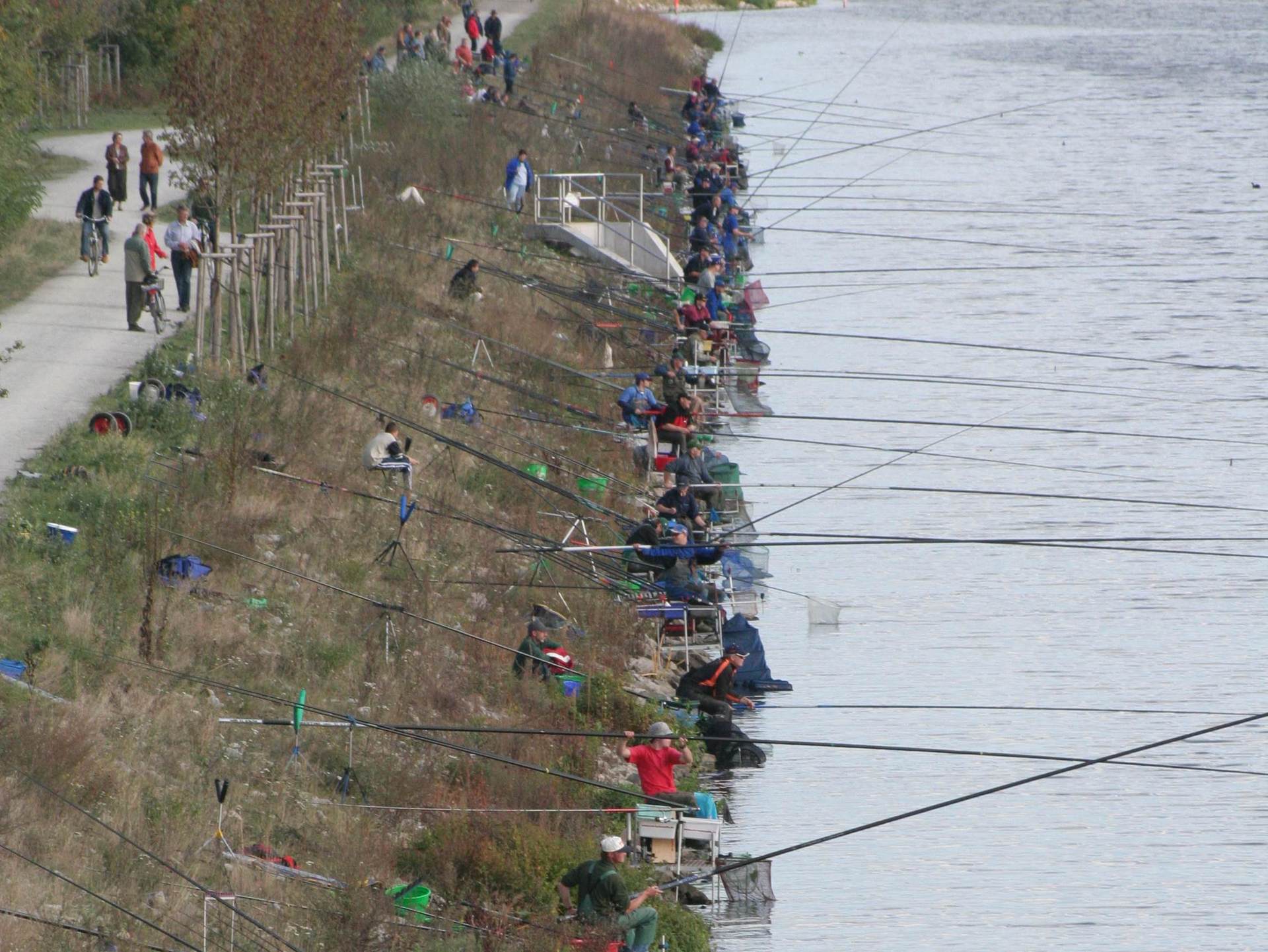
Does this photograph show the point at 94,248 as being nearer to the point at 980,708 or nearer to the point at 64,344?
the point at 64,344

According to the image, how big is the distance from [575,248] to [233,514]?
19225mm

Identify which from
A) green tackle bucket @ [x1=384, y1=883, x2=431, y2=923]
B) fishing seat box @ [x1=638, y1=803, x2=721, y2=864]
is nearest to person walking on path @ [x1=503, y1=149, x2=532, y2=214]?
fishing seat box @ [x1=638, y1=803, x2=721, y2=864]

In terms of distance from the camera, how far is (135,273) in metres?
24.2

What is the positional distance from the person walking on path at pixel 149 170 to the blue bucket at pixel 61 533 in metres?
13.1

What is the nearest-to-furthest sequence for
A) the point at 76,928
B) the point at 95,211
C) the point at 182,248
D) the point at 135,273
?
the point at 76,928, the point at 135,273, the point at 182,248, the point at 95,211

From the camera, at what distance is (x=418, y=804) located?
16188 millimetres

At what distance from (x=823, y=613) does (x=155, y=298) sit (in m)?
8.41

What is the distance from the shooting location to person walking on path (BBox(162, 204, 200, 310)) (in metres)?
25.4

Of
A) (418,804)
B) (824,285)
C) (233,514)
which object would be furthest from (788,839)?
(824,285)

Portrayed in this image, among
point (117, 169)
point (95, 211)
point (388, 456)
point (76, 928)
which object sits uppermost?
point (117, 169)

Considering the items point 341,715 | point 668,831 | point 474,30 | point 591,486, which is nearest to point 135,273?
point 591,486

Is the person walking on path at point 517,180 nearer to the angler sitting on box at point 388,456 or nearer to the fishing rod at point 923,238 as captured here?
the fishing rod at point 923,238

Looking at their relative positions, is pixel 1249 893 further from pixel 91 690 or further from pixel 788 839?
pixel 91 690

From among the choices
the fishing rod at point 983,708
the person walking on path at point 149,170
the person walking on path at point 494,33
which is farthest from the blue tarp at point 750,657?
the person walking on path at point 494,33
